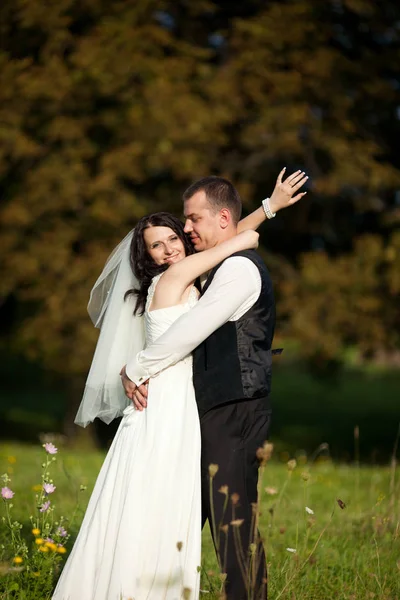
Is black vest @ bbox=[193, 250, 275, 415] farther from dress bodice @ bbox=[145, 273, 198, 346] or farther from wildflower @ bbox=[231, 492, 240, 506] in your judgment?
wildflower @ bbox=[231, 492, 240, 506]

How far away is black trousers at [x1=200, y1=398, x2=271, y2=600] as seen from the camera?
356cm

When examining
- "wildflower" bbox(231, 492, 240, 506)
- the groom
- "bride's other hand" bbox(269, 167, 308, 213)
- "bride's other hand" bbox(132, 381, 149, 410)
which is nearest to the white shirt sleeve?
the groom

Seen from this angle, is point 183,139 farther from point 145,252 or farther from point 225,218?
point 225,218

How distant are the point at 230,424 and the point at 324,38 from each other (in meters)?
8.74

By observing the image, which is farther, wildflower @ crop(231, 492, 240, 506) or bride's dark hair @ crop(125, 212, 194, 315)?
bride's dark hair @ crop(125, 212, 194, 315)

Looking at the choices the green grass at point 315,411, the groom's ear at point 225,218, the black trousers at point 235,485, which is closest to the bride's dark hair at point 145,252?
the groom's ear at point 225,218

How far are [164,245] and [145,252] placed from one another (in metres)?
0.12

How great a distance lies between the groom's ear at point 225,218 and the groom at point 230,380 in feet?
0.72

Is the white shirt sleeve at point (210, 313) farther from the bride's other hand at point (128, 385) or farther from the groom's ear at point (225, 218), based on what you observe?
the groom's ear at point (225, 218)

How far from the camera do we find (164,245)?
13.4ft

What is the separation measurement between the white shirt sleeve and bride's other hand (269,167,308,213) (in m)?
0.39

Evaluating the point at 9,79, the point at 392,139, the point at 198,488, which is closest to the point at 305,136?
the point at 392,139

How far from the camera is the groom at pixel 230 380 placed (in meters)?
3.59

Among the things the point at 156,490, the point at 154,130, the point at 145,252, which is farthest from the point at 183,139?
the point at 156,490
